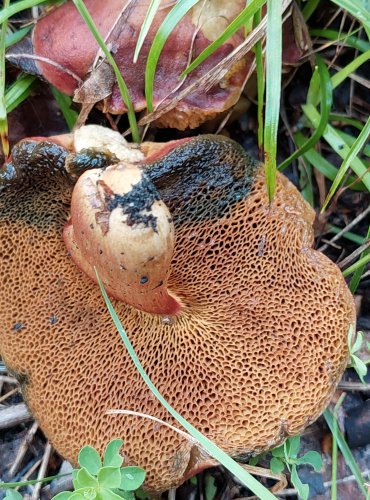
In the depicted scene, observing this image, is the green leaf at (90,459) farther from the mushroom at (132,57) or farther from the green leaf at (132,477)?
the mushroom at (132,57)

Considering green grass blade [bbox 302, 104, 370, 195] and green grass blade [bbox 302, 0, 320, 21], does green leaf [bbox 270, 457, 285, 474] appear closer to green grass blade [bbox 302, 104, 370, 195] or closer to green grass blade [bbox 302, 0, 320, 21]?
green grass blade [bbox 302, 104, 370, 195]

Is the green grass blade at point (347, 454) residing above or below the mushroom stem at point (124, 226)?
below

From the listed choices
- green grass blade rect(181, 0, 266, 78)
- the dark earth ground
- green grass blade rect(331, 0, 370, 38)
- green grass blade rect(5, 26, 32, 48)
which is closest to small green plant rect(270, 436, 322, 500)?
the dark earth ground

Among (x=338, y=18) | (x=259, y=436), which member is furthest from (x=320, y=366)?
(x=338, y=18)

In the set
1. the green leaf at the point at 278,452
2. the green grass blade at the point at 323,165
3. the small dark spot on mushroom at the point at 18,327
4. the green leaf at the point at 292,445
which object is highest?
the green grass blade at the point at 323,165

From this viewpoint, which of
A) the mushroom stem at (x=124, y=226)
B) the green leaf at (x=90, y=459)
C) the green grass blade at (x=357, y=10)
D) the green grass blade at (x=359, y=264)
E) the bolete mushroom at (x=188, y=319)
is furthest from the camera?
the green grass blade at (x=359, y=264)

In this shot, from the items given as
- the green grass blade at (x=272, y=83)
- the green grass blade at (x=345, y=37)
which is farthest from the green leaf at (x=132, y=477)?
the green grass blade at (x=345, y=37)
